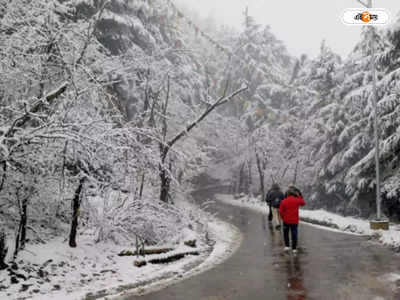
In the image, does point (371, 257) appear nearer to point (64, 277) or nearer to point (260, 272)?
point (260, 272)

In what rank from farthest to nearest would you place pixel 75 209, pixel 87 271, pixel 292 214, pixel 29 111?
pixel 292 214, pixel 75 209, pixel 87 271, pixel 29 111

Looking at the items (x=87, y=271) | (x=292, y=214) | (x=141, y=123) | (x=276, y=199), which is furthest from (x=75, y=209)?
(x=276, y=199)

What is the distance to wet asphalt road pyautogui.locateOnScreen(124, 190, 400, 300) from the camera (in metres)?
6.95

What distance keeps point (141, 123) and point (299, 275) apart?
998cm

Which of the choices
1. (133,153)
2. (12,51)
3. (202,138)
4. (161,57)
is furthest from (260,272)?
(202,138)

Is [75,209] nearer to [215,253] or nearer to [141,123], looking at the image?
[215,253]

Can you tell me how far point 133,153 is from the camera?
30.1 feet

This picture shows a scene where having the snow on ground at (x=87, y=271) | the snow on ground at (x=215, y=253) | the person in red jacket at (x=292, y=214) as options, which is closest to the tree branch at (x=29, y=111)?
the snow on ground at (x=87, y=271)

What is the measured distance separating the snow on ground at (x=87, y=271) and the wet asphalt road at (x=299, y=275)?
0.60 meters

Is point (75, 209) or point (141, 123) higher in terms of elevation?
point (141, 123)

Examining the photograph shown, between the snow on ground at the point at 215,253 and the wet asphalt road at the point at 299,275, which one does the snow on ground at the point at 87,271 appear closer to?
the snow on ground at the point at 215,253

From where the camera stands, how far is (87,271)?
29.2 ft

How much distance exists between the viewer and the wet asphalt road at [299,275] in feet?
22.8

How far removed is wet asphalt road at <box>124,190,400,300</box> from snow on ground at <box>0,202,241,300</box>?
60 centimetres
